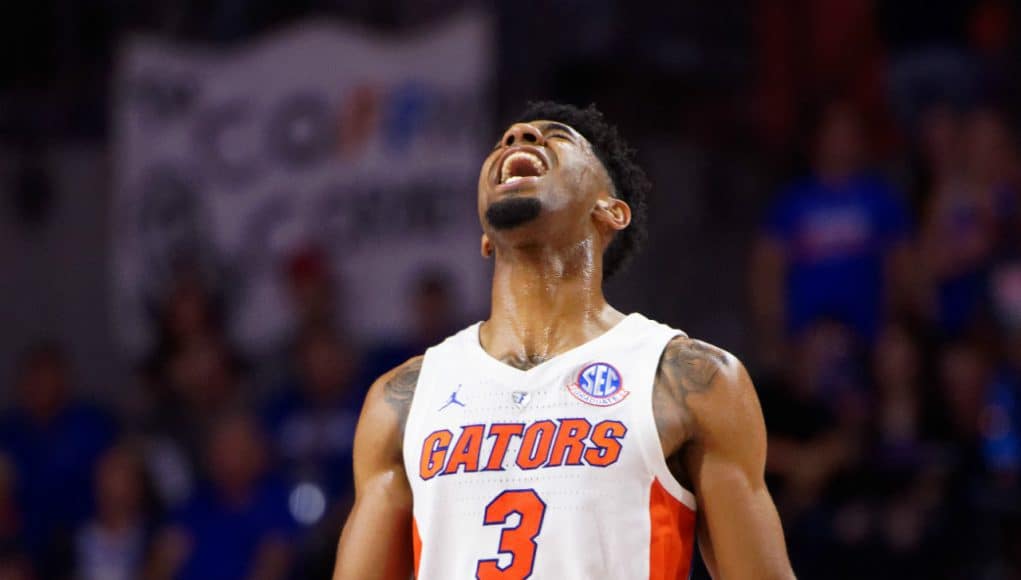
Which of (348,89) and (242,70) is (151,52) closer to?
(242,70)

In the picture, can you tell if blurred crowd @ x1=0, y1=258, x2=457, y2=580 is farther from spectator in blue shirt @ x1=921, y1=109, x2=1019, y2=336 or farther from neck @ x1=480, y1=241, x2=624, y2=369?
neck @ x1=480, y1=241, x2=624, y2=369

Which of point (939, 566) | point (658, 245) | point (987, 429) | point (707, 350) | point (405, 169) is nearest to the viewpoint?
point (707, 350)

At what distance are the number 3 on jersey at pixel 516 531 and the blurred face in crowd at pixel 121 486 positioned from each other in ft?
13.8

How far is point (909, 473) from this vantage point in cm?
581

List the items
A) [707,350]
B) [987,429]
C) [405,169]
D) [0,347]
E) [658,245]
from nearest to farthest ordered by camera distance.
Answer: [707,350] → [987,429] → [405,169] → [658,245] → [0,347]

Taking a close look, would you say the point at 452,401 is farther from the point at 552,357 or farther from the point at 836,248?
the point at 836,248

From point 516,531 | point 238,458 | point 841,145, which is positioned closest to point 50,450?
point 238,458

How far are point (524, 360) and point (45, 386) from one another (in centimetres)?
485

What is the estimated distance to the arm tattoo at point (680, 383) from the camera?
3.31m

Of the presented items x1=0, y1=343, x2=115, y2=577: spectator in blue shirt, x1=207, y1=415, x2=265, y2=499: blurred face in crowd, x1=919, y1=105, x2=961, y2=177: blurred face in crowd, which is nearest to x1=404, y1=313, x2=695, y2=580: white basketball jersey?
x1=207, y1=415, x2=265, y2=499: blurred face in crowd

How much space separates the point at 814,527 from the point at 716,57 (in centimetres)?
364

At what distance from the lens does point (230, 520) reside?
689 cm

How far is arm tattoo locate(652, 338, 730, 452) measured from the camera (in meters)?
3.31

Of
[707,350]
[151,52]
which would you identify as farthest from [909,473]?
[151,52]
